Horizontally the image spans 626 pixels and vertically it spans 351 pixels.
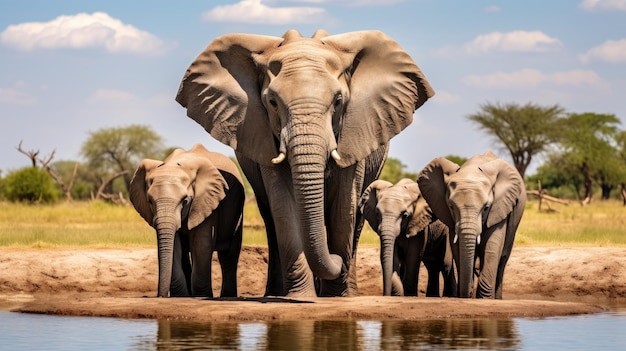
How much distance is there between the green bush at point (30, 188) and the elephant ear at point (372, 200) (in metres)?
23.1

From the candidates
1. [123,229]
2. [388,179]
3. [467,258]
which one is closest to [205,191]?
[467,258]

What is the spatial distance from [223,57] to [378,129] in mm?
1716

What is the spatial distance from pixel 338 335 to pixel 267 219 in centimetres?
336

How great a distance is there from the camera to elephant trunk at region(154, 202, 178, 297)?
12453 millimetres

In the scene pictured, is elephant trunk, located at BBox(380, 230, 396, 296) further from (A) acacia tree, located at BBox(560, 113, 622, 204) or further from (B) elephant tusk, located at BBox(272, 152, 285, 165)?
(A) acacia tree, located at BBox(560, 113, 622, 204)

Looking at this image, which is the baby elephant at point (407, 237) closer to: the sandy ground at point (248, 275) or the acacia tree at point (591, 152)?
the sandy ground at point (248, 275)

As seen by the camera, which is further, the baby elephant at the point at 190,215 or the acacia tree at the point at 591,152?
the acacia tree at the point at 591,152

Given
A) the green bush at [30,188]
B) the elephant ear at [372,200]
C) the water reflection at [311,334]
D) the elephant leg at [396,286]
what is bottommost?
the water reflection at [311,334]

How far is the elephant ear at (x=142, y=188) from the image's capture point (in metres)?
13.6

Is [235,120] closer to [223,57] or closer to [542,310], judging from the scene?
[223,57]

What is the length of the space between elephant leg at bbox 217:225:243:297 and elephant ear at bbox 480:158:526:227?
308 cm

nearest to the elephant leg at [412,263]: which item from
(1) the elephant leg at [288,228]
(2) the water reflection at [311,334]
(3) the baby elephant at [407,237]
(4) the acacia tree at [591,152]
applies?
(3) the baby elephant at [407,237]

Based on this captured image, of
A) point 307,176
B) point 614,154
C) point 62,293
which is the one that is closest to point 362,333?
point 307,176

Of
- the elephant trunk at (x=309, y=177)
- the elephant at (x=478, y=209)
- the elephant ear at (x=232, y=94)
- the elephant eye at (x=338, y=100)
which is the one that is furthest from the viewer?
the elephant at (x=478, y=209)
